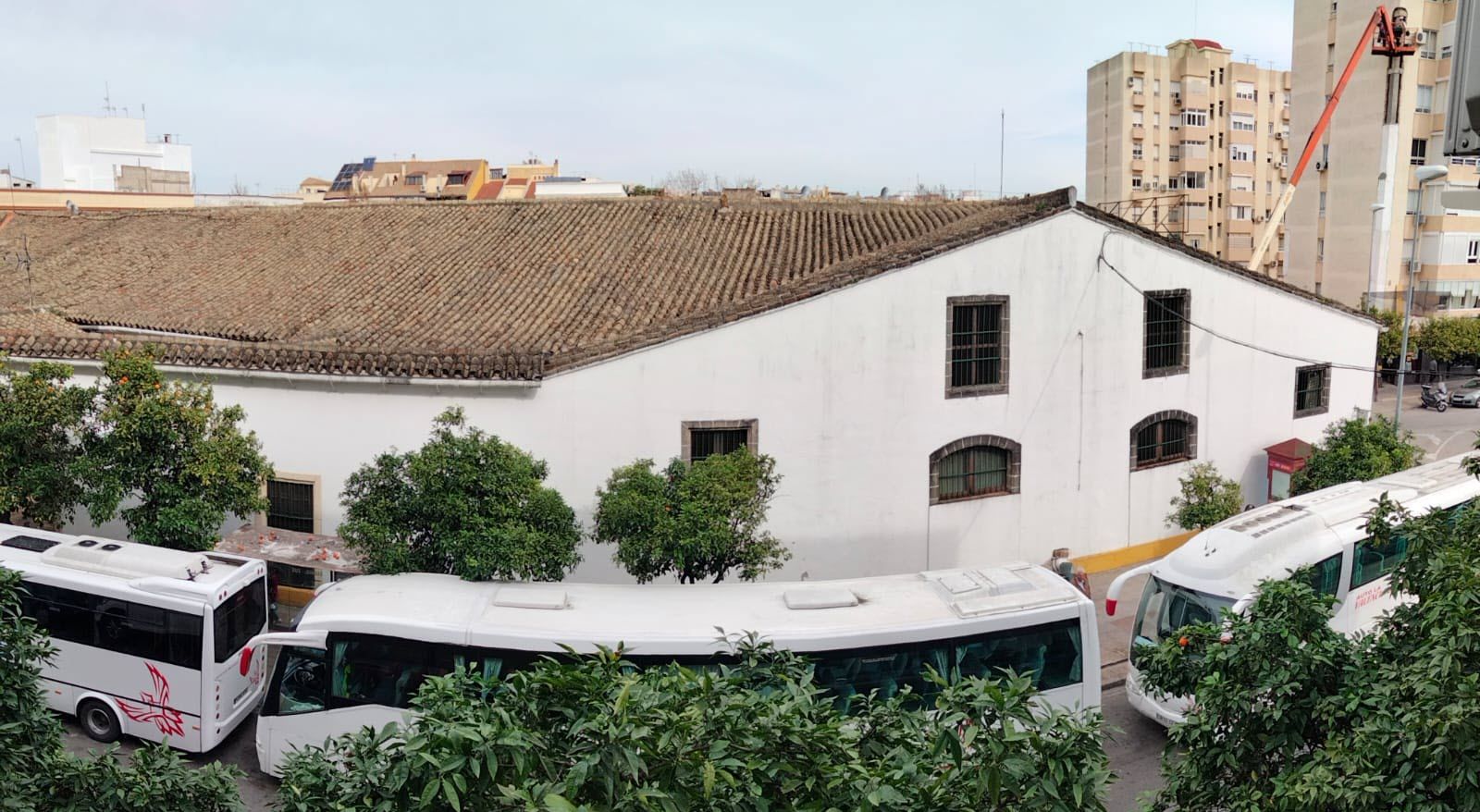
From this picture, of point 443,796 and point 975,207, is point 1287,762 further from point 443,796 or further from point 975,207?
point 975,207

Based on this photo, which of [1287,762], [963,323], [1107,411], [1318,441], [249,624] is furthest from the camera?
[1318,441]

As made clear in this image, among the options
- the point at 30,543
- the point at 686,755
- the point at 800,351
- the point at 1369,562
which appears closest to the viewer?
the point at 686,755

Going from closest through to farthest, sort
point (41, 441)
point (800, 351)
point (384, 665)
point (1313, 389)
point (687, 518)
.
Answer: point (384, 665), point (687, 518), point (41, 441), point (800, 351), point (1313, 389)

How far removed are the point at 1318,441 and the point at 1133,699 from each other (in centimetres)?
1298

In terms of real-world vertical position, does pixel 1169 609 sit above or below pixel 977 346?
below

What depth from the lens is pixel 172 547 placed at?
16.5 metres

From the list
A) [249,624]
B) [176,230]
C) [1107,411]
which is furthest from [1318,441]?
[176,230]

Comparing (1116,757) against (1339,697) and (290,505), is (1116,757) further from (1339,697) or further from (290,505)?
(290,505)

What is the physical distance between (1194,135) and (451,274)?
56790 mm


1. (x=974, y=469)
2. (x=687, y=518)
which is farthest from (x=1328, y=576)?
(x=687, y=518)

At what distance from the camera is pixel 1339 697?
7504 millimetres

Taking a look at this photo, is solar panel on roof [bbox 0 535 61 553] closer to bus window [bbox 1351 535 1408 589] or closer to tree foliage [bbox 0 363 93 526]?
tree foliage [bbox 0 363 93 526]

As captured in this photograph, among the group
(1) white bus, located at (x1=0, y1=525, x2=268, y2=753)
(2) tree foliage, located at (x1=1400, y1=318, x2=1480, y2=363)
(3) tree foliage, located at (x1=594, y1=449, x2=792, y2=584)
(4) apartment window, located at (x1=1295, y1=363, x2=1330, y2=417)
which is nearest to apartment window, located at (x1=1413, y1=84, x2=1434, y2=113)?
(2) tree foliage, located at (x1=1400, y1=318, x2=1480, y2=363)

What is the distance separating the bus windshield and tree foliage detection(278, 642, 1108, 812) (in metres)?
9.33
